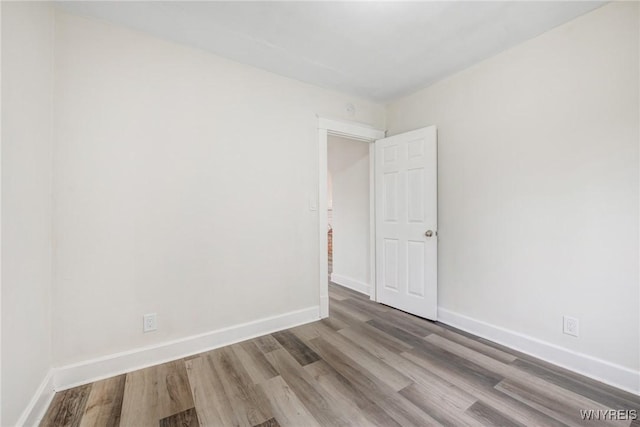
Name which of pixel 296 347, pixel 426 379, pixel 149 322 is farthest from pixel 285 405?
pixel 149 322

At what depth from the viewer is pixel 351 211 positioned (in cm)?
394

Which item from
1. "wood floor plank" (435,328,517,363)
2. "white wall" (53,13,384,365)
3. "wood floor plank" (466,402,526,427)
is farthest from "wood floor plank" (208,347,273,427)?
"wood floor plank" (435,328,517,363)

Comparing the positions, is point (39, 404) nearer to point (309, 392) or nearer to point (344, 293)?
point (309, 392)

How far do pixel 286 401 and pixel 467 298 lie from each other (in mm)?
1910

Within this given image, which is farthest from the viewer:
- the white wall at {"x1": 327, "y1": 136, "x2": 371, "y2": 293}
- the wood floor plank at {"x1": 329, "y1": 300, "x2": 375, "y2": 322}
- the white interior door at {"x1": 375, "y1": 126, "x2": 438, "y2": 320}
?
the white wall at {"x1": 327, "y1": 136, "x2": 371, "y2": 293}

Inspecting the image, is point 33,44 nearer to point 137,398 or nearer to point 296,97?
point 296,97

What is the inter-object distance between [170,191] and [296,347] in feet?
5.35

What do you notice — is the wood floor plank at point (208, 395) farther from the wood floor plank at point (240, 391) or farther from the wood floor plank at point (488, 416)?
the wood floor plank at point (488, 416)

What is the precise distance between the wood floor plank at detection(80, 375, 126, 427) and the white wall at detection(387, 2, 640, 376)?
9.03 ft

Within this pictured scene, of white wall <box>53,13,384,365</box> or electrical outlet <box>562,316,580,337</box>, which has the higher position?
white wall <box>53,13,384,365</box>

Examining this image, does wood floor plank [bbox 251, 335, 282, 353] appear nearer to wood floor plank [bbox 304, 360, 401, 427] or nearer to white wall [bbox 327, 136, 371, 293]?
wood floor plank [bbox 304, 360, 401, 427]

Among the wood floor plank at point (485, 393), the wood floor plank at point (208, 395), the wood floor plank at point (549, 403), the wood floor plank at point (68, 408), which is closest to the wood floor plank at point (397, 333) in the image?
the wood floor plank at point (485, 393)

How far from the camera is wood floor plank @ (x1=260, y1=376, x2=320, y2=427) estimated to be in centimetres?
144

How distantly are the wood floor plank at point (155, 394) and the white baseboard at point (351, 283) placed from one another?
2.32 meters
